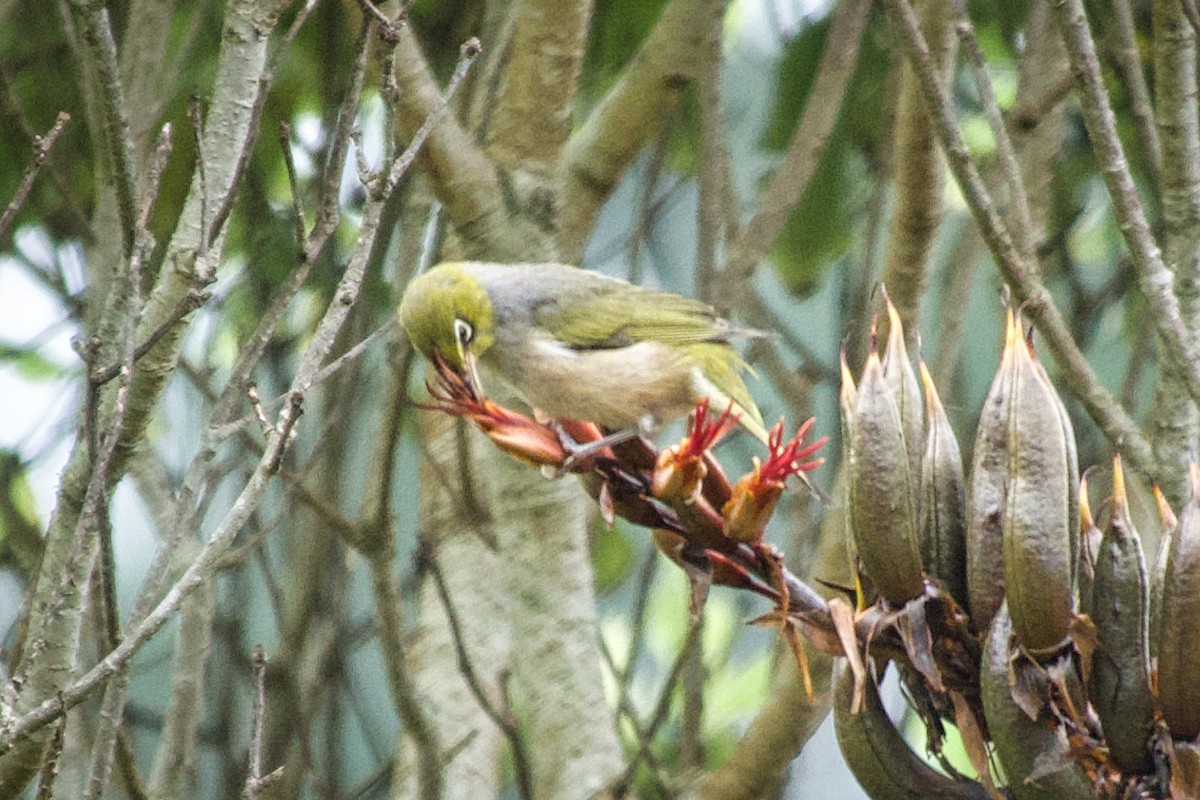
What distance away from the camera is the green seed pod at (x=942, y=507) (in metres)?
1.61

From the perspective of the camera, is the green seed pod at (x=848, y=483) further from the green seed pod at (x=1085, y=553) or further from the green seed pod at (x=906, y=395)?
the green seed pod at (x=1085, y=553)

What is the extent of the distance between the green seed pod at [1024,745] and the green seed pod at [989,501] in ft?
0.21

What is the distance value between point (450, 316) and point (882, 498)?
1757 millimetres

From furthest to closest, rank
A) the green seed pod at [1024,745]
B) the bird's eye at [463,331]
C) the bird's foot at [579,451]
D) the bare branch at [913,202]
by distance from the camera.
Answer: the bare branch at [913,202], the bird's eye at [463,331], the bird's foot at [579,451], the green seed pod at [1024,745]

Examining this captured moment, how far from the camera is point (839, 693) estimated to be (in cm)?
165

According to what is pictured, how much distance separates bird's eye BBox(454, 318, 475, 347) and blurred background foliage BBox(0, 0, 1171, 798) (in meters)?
0.46

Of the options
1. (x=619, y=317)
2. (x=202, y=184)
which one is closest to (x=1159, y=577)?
(x=202, y=184)

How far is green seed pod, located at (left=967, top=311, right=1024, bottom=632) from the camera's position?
1.53 meters

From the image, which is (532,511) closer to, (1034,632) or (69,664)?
(69,664)

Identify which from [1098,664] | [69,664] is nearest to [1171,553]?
[1098,664]

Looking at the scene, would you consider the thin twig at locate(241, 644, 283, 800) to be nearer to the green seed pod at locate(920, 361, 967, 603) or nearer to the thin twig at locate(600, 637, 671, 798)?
the green seed pod at locate(920, 361, 967, 603)

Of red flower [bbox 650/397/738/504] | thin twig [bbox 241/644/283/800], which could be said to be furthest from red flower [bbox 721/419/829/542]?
thin twig [bbox 241/644/283/800]

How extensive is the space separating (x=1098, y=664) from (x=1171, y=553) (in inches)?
5.1

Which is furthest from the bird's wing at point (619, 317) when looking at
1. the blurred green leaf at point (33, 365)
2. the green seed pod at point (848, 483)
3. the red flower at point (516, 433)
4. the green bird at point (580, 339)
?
the blurred green leaf at point (33, 365)
